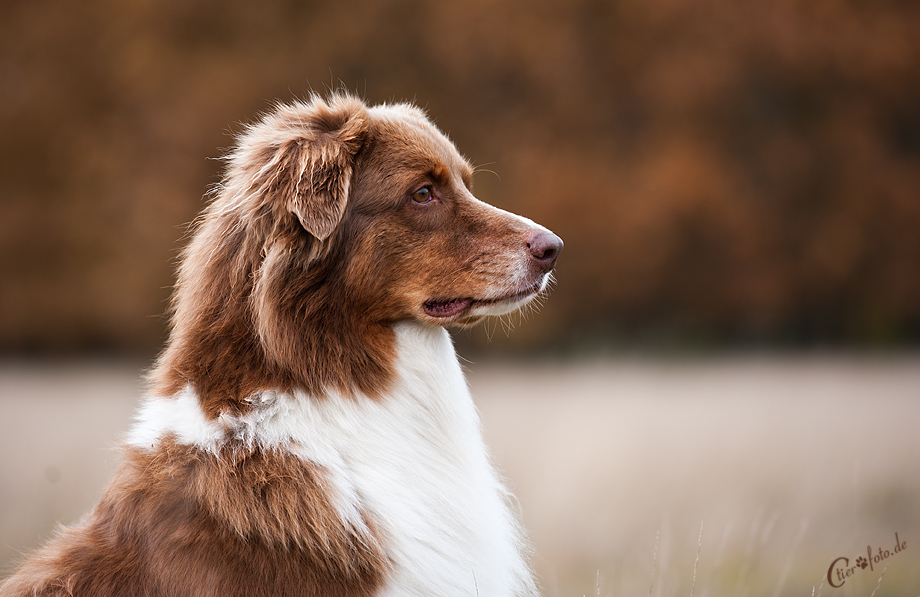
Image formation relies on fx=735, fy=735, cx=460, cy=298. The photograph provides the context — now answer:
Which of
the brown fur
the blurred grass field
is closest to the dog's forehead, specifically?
the brown fur

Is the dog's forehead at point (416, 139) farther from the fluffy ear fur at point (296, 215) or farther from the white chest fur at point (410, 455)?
the white chest fur at point (410, 455)

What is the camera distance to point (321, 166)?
2.99 m

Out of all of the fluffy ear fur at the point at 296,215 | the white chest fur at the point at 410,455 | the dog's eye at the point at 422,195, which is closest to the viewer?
the white chest fur at the point at 410,455

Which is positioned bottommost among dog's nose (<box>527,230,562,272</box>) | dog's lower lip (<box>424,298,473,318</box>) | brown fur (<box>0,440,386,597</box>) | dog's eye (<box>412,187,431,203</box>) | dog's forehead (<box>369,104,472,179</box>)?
brown fur (<box>0,440,386,597</box>)

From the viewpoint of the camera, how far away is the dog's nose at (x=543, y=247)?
3.21m

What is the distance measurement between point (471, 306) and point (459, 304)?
2.2 inches

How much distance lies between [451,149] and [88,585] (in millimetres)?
2375

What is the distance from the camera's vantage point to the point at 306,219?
2846 mm

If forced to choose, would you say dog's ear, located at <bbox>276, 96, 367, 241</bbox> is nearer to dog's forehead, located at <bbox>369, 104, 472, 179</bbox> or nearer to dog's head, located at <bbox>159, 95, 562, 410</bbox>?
dog's head, located at <bbox>159, 95, 562, 410</bbox>

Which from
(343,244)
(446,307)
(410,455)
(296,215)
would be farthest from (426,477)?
(296,215)

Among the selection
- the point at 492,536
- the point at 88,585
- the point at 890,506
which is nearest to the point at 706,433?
the point at 890,506

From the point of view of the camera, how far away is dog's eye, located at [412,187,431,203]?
Answer: 3219 millimetres

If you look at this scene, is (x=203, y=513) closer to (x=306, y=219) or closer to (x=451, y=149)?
(x=306, y=219)

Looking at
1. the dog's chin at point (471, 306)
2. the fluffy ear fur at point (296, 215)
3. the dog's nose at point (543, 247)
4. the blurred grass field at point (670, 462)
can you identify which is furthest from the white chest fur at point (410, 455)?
the blurred grass field at point (670, 462)
